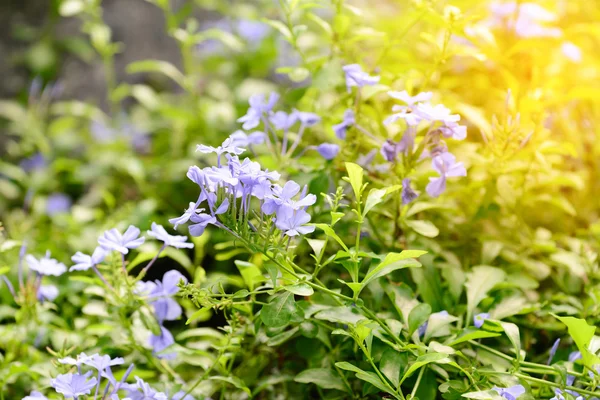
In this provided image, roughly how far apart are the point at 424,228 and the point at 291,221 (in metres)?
0.30

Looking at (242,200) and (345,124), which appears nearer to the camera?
(242,200)

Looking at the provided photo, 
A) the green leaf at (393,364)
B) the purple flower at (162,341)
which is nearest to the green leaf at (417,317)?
the green leaf at (393,364)

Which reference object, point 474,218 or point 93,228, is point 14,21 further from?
point 474,218

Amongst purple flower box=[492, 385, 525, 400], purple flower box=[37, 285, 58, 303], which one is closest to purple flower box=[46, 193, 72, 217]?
purple flower box=[37, 285, 58, 303]

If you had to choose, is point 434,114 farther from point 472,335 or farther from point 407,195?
point 472,335

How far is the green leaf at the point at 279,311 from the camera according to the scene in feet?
2.53

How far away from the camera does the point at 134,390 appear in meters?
0.86

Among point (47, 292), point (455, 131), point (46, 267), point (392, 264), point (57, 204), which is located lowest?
point (57, 204)

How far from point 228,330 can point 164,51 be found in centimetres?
180

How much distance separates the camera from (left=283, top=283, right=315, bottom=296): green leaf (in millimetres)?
750

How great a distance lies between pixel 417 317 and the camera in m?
0.85

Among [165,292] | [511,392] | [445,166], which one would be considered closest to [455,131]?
[445,166]

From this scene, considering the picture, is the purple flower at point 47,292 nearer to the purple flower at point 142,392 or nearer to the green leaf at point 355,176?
the purple flower at point 142,392

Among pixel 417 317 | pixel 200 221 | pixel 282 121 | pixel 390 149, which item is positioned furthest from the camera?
pixel 282 121
